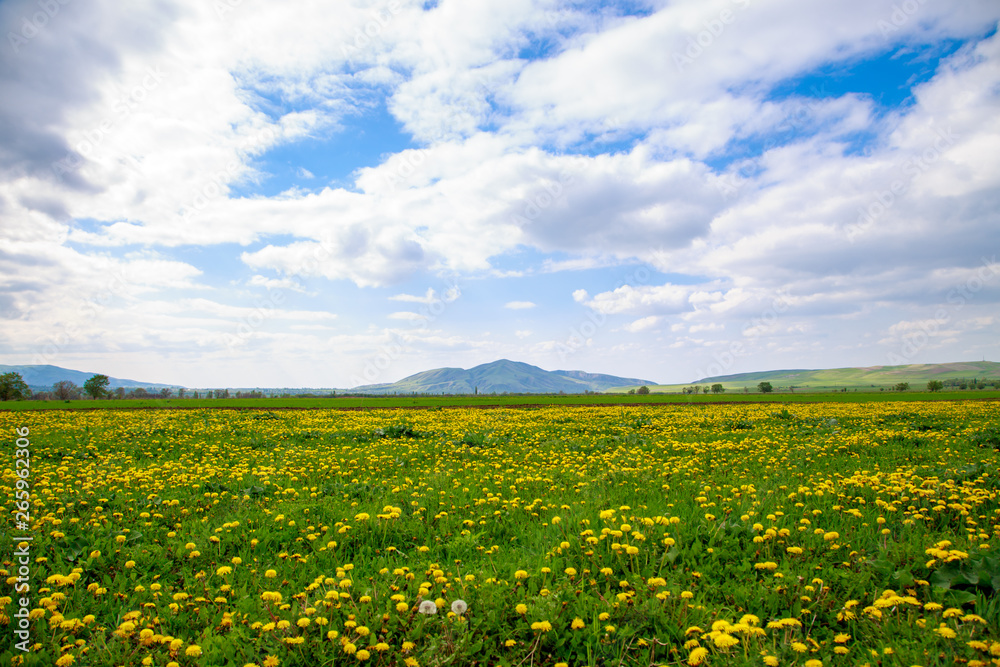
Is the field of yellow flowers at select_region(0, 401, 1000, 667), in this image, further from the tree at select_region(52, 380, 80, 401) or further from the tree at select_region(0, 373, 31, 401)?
the tree at select_region(52, 380, 80, 401)

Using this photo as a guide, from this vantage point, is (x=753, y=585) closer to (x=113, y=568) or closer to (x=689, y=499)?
(x=689, y=499)

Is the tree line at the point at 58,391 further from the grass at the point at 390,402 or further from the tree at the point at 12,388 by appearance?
the grass at the point at 390,402

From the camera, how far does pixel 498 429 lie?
64.8 ft

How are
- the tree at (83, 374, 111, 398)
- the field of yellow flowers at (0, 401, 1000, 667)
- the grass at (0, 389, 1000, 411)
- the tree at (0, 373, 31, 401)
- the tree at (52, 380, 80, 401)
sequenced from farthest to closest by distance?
the tree at (83, 374, 111, 398), the tree at (52, 380, 80, 401), the tree at (0, 373, 31, 401), the grass at (0, 389, 1000, 411), the field of yellow flowers at (0, 401, 1000, 667)

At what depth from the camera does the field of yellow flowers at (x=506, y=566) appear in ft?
12.0

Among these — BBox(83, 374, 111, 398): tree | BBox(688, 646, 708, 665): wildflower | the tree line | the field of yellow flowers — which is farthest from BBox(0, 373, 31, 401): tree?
BBox(688, 646, 708, 665): wildflower

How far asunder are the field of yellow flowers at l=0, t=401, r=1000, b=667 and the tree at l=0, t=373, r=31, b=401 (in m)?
131

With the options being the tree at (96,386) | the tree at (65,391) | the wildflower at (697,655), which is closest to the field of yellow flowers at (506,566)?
the wildflower at (697,655)

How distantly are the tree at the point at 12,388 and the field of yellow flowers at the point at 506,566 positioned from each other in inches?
5143

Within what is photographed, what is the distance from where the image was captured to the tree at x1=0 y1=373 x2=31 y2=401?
3831 inches

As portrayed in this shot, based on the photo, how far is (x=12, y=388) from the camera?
327 feet

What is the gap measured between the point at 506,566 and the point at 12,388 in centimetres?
14432

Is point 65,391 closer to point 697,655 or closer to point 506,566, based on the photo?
point 506,566

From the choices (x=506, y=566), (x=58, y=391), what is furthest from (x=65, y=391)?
(x=506, y=566)
